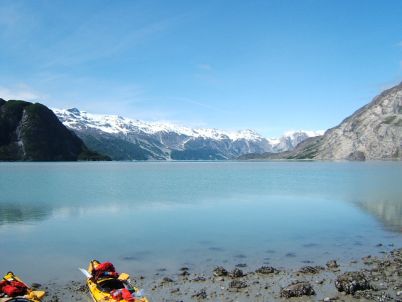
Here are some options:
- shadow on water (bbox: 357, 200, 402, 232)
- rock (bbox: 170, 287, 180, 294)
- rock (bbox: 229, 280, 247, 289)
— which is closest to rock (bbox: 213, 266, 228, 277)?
rock (bbox: 229, 280, 247, 289)

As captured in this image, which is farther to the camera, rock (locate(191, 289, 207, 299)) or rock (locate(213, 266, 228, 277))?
rock (locate(213, 266, 228, 277))

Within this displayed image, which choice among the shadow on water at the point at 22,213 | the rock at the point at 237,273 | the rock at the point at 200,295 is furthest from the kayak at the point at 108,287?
the shadow on water at the point at 22,213

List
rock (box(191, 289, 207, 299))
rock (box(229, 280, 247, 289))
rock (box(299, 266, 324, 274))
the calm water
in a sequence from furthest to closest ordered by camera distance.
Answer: the calm water
rock (box(299, 266, 324, 274))
rock (box(229, 280, 247, 289))
rock (box(191, 289, 207, 299))

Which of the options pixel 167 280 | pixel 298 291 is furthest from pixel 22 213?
pixel 298 291

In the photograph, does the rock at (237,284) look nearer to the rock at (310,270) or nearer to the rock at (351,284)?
the rock at (310,270)

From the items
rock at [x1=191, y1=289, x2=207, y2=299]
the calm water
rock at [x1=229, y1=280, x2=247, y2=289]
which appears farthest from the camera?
the calm water

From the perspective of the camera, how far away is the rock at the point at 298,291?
83.9ft

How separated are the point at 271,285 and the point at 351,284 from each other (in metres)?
5.02

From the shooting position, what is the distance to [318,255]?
122 ft

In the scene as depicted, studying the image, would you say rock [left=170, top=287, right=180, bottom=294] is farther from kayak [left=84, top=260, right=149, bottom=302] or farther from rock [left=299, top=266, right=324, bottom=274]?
rock [left=299, top=266, right=324, bottom=274]

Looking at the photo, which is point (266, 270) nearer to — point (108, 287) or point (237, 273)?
point (237, 273)

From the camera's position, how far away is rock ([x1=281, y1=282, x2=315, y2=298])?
25.6 m

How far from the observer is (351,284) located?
2580 centimetres

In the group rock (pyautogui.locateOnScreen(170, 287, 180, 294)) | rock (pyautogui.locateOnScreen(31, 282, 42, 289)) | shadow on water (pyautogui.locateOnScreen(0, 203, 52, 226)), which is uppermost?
shadow on water (pyautogui.locateOnScreen(0, 203, 52, 226))
